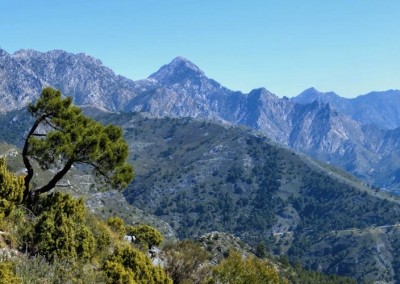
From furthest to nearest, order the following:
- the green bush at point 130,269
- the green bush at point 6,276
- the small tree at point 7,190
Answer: the small tree at point 7,190
the green bush at point 130,269
the green bush at point 6,276

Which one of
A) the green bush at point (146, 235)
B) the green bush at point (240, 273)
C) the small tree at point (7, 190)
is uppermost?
the small tree at point (7, 190)

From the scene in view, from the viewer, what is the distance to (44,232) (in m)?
21.3

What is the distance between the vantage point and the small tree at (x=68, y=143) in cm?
2798

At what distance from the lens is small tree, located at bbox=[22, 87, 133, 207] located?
27984 mm

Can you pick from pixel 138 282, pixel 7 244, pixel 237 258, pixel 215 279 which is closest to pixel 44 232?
pixel 7 244

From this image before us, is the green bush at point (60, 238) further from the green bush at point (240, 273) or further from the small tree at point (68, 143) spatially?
the green bush at point (240, 273)

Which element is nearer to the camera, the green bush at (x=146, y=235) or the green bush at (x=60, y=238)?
the green bush at (x=60, y=238)

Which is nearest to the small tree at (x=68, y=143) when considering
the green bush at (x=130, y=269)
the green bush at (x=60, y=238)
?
the green bush at (x=60, y=238)

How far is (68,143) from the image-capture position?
2791 centimetres

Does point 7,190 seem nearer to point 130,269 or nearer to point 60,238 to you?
point 60,238

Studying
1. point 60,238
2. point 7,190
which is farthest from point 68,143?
point 60,238

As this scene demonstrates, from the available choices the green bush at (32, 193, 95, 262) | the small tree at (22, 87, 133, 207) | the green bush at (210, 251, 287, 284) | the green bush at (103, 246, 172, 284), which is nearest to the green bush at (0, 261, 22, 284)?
the green bush at (32, 193, 95, 262)

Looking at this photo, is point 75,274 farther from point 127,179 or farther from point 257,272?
point 257,272

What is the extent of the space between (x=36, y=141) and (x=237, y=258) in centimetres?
1707
